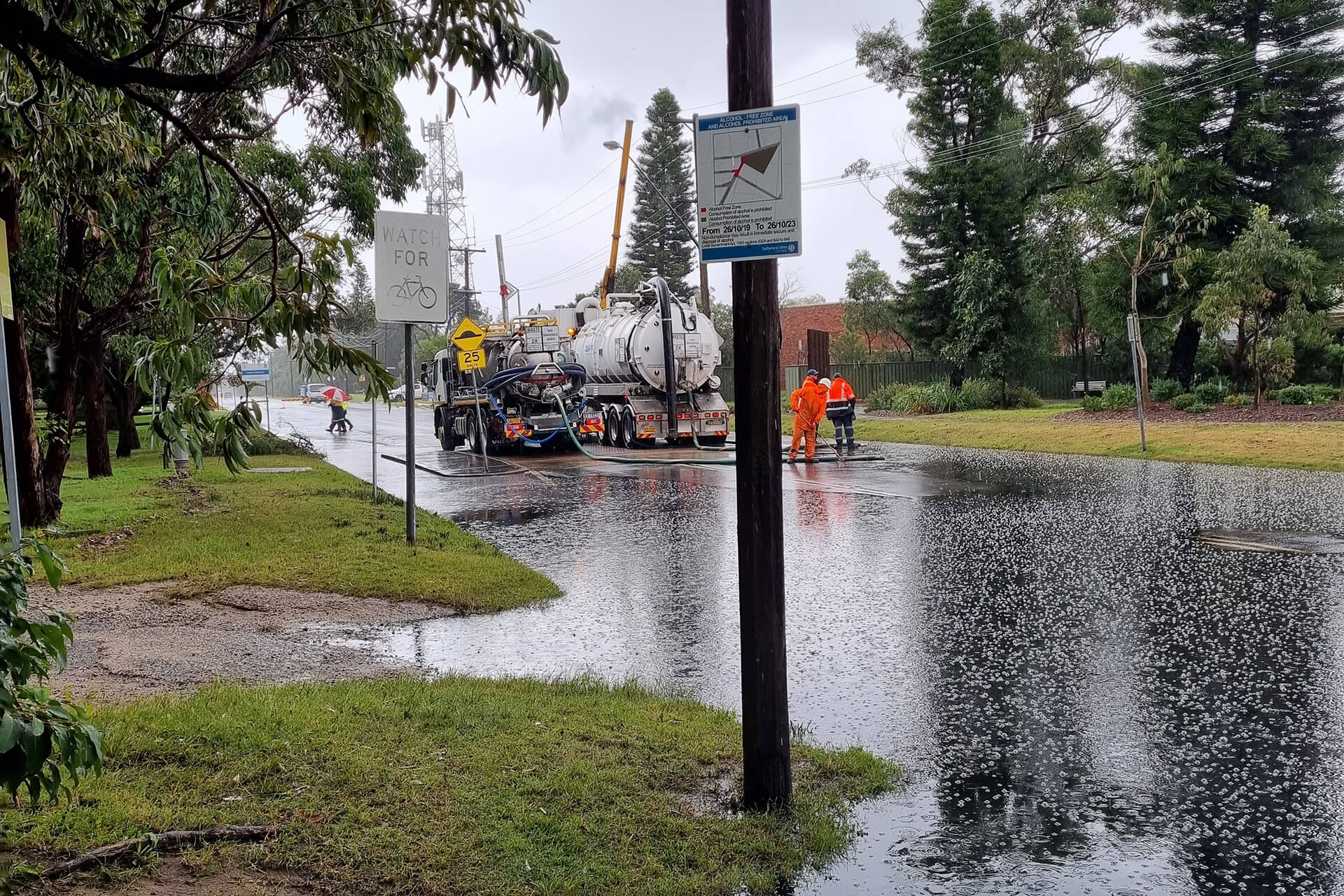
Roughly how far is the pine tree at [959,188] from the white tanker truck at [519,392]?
15845 millimetres

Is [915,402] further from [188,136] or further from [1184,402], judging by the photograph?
[188,136]

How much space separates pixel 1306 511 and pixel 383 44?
11452 mm

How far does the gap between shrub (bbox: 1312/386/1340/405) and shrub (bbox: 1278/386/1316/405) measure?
1.7 inches

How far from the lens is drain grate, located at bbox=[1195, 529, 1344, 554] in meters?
10.1

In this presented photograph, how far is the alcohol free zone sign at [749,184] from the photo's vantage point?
14.9 feet

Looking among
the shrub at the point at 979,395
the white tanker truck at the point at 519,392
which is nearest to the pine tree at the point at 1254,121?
the shrub at the point at 979,395

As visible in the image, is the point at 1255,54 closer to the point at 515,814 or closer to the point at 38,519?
the point at 38,519

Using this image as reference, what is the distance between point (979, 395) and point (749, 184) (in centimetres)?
3354

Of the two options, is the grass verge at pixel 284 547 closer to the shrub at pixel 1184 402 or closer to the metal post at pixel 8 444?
the metal post at pixel 8 444

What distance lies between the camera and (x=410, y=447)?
37.9ft

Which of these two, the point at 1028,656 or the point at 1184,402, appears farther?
the point at 1184,402

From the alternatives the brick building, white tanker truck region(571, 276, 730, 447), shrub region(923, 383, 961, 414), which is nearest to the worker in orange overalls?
white tanker truck region(571, 276, 730, 447)

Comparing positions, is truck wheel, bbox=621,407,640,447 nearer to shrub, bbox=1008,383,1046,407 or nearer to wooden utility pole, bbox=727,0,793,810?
shrub, bbox=1008,383,1046,407

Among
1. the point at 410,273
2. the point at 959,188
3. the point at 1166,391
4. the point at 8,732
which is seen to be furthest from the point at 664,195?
the point at 8,732
